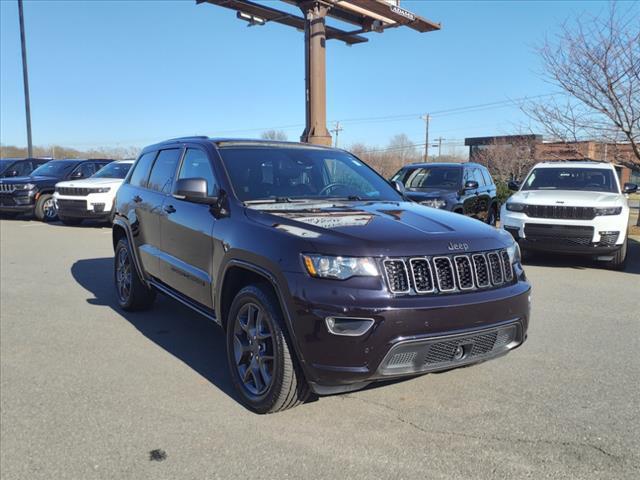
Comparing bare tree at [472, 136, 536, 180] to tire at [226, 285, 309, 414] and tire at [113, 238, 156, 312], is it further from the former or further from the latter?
tire at [226, 285, 309, 414]

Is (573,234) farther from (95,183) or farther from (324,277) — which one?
(95,183)

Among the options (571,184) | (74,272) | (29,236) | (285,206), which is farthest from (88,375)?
(29,236)

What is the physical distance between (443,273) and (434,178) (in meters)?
8.87

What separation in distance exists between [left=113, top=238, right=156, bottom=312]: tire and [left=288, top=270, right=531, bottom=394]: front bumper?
3.17m

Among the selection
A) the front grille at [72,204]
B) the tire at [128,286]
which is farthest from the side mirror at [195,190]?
the front grille at [72,204]

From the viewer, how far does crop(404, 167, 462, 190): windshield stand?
11.4 meters

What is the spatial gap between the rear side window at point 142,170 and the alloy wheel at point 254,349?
259 cm

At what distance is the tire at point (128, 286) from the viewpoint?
5.70m

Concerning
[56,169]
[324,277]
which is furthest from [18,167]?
[324,277]

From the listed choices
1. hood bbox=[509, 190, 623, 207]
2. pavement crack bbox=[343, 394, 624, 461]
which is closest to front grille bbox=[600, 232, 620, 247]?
hood bbox=[509, 190, 623, 207]

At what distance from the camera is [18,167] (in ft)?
58.7

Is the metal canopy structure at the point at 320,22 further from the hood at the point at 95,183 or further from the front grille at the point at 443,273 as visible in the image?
the front grille at the point at 443,273

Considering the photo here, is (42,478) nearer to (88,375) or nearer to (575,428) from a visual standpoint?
(88,375)

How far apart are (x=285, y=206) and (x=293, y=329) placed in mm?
1130
